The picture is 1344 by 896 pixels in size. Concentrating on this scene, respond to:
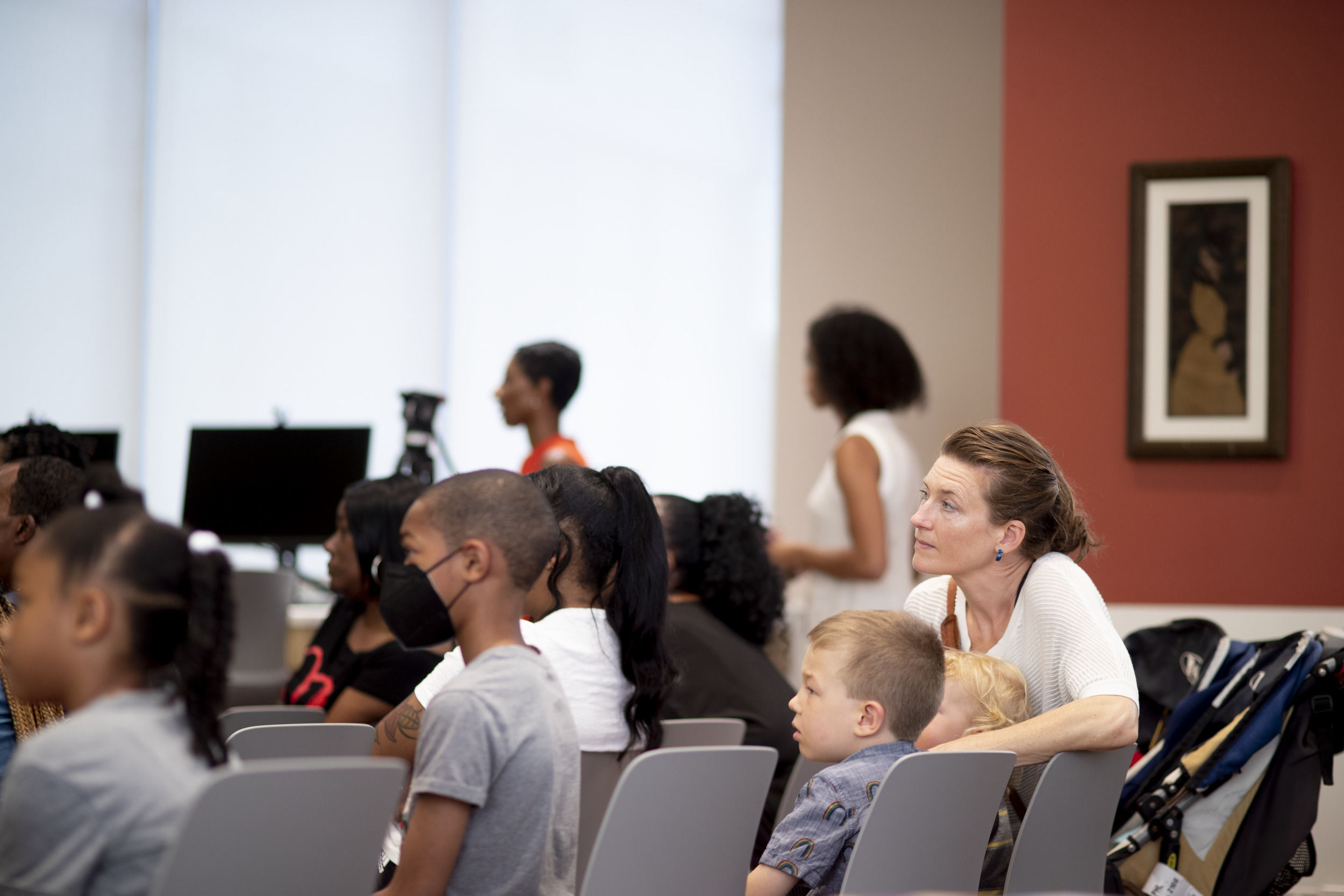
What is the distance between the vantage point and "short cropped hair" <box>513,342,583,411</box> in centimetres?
369

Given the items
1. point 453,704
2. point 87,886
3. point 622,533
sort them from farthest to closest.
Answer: point 622,533 → point 453,704 → point 87,886

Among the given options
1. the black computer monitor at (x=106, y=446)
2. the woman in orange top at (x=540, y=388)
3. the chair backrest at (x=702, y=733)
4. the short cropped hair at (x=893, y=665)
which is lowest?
the chair backrest at (x=702, y=733)

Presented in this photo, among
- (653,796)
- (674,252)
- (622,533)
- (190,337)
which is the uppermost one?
(674,252)

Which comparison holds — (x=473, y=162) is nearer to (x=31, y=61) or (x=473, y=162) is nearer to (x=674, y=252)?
(x=674, y=252)

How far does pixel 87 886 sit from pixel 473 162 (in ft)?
13.7

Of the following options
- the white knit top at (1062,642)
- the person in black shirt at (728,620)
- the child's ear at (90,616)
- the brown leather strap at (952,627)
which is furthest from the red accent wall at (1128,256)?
the child's ear at (90,616)

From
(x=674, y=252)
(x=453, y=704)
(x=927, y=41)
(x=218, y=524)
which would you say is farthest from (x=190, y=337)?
(x=453, y=704)

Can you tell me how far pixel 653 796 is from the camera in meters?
1.48

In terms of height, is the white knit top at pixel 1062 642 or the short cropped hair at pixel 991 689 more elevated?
the white knit top at pixel 1062 642

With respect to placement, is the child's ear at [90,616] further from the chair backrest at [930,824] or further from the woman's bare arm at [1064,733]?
the woman's bare arm at [1064,733]

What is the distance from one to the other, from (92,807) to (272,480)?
317 centimetres

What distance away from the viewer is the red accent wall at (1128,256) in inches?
138

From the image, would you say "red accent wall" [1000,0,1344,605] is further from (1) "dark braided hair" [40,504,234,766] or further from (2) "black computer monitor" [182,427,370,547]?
(1) "dark braided hair" [40,504,234,766]

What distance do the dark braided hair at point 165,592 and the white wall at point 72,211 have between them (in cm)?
397
